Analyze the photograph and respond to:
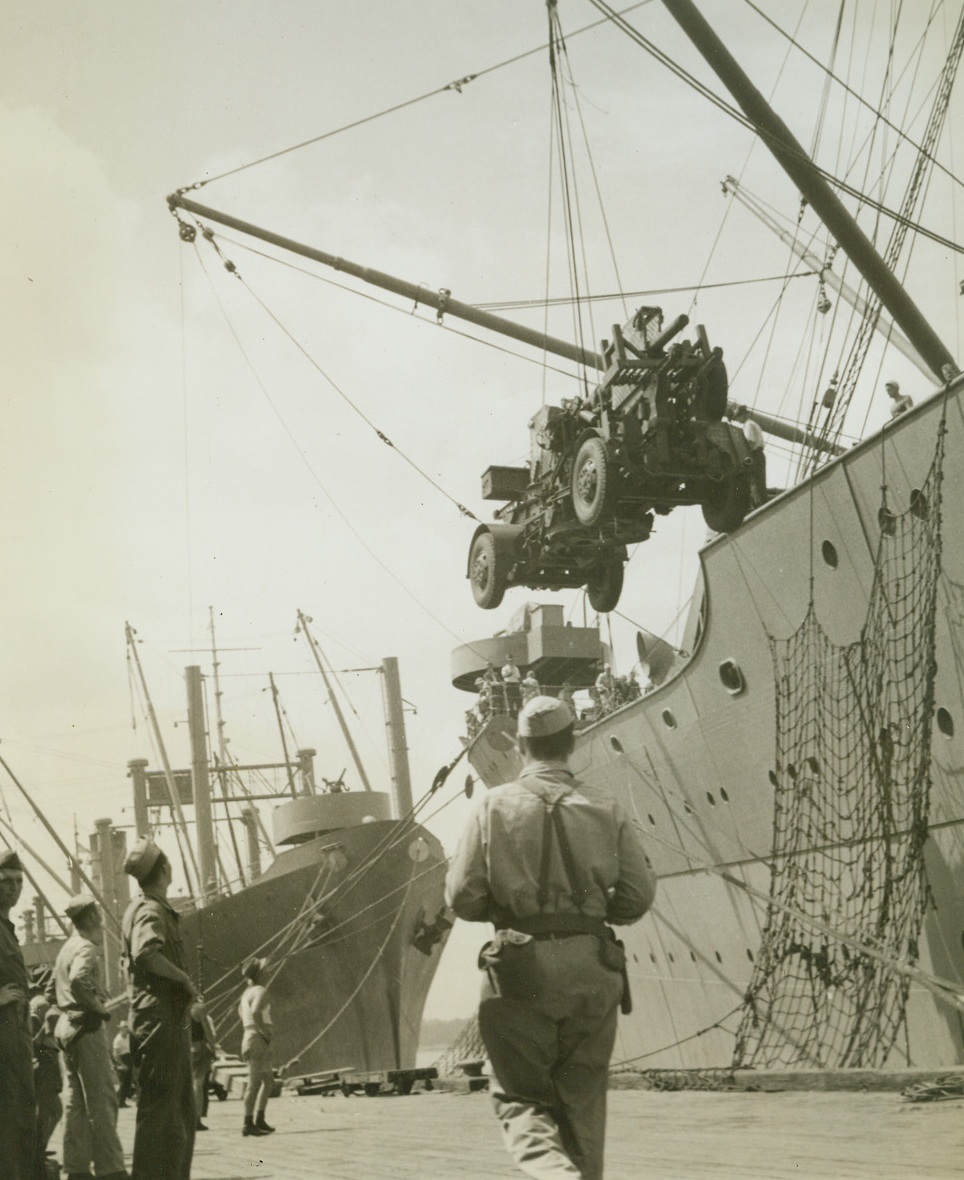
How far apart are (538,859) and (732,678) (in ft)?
32.8

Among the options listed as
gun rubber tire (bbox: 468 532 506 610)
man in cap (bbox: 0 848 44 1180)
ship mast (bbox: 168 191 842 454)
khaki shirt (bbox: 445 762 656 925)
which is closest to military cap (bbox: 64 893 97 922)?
man in cap (bbox: 0 848 44 1180)

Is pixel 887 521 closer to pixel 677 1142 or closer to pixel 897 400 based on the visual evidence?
pixel 897 400

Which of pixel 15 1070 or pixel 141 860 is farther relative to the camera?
pixel 141 860

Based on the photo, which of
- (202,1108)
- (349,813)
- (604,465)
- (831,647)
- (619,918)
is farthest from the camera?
(349,813)

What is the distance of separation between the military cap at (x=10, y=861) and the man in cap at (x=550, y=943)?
2.35 m

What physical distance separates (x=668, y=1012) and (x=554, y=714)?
13344 millimetres

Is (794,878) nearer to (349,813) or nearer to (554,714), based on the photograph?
(554,714)

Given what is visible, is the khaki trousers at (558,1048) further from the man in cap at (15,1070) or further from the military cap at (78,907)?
the military cap at (78,907)

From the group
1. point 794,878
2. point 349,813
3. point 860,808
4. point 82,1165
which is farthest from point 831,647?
point 349,813

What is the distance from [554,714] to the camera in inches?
145

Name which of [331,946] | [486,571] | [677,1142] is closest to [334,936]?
[331,946]

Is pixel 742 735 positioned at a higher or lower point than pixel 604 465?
lower

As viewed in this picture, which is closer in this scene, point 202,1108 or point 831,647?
point 202,1108

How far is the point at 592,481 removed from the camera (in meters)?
12.5
